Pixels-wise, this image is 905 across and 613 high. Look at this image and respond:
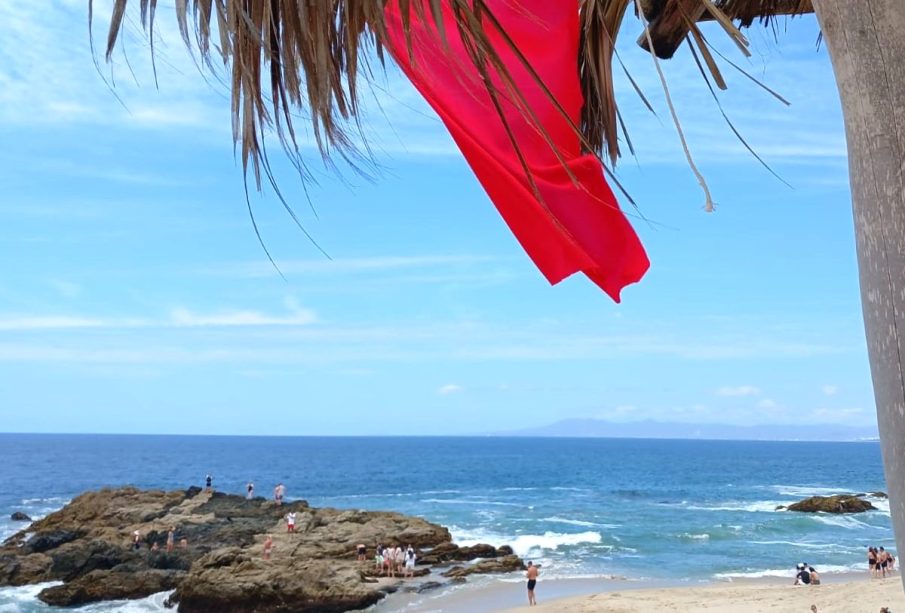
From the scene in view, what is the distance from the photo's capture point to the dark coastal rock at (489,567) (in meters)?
22.8

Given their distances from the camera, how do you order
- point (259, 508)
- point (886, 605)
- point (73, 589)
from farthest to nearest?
point (259, 508), point (73, 589), point (886, 605)

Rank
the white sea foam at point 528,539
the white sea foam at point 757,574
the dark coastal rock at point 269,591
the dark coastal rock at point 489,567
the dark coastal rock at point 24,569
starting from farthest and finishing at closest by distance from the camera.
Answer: the white sea foam at point 528,539 → the white sea foam at point 757,574 → the dark coastal rock at point 489,567 → the dark coastal rock at point 24,569 → the dark coastal rock at point 269,591

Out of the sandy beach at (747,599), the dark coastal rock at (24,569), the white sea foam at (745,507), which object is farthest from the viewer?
the white sea foam at (745,507)

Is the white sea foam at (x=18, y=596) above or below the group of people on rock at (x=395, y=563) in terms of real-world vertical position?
below

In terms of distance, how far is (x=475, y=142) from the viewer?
2.31 m

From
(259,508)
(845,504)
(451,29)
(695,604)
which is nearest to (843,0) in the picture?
(451,29)

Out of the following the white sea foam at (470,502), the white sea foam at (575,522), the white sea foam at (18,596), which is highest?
the white sea foam at (470,502)

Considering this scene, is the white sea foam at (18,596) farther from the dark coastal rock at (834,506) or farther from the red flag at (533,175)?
the dark coastal rock at (834,506)

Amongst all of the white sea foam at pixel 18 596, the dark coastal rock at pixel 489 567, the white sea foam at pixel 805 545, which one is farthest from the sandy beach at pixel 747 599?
the white sea foam at pixel 18 596

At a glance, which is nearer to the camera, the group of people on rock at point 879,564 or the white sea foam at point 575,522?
the group of people on rock at point 879,564

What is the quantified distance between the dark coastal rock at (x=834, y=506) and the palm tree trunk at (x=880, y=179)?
43.0 m

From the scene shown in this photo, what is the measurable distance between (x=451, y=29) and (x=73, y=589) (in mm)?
20800

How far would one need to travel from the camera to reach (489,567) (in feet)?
76.5

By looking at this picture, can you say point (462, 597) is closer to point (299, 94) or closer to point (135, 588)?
point (135, 588)
